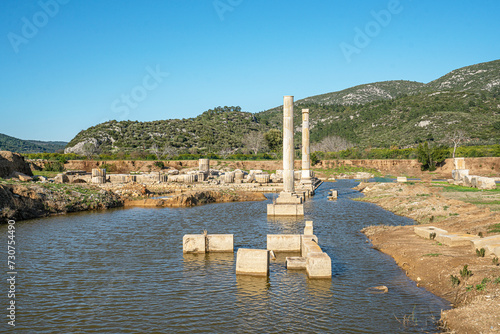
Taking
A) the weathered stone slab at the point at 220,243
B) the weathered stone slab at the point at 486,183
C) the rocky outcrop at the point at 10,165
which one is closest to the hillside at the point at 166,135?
the rocky outcrop at the point at 10,165

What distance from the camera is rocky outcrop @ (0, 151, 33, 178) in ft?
121

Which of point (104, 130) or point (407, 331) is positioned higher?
point (104, 130)

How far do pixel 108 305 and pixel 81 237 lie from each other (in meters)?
9.42

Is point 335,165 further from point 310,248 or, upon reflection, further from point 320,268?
Result: point 320,268

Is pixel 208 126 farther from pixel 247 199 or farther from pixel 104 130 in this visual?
pixel 247 199

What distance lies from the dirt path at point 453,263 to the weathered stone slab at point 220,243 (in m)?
5.96

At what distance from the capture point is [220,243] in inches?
606

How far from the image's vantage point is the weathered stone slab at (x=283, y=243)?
15.4 metres

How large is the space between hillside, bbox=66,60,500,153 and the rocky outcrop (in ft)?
176

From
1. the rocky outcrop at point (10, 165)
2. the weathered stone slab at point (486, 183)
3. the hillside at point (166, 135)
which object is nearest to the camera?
the weathered stone slab at point (486, 183)

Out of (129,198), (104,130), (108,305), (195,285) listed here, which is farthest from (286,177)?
(104,130)

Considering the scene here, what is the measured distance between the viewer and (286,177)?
28.2 m

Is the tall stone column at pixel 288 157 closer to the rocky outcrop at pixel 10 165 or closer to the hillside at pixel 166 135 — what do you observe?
the rocky outcrop at pixel 10 165

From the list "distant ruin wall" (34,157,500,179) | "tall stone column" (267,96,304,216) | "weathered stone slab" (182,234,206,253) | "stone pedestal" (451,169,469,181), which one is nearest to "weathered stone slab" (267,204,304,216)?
"tall stone column" (267,96,304,216)
